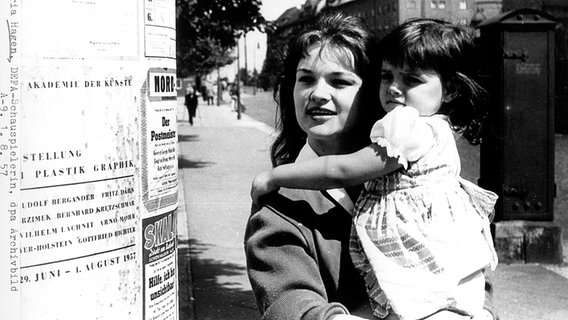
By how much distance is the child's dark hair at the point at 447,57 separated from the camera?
6.81 feet

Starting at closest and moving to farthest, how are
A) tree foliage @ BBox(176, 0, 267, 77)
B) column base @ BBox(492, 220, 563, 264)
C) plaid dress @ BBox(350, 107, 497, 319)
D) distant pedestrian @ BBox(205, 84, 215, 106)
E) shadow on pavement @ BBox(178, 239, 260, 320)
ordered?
plaid dress @ BBox(350, 107, 497, 319), shadow on pavement @ BBox(178, 239, 260, 320), column base @ BBox(492, 220, 563, 264), tree foliage @ BBox(176, 0, 267, 77), distant pedestrian @ BBox(205, 84, 215, 106)

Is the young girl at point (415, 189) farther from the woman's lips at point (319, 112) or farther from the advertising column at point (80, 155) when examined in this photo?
the advertising column at point (80, 155)

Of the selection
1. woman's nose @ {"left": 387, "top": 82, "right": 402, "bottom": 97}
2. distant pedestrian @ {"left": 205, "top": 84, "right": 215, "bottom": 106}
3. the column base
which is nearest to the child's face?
woman's nose @ {"left": 387, "top": 82, "right": 402, "bottom": 97}

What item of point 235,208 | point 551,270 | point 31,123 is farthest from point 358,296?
point 235,208

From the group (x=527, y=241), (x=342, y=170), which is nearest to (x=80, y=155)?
(x=342, y=170)

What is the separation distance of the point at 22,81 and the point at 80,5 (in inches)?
8.8

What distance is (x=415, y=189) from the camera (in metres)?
1.99

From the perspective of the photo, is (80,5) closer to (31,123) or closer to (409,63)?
(31,123)

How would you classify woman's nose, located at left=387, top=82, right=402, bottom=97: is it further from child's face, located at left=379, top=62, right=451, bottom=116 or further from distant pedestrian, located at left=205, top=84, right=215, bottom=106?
distant pedestrian, located at left=205, top=84, right=215, bottom=106

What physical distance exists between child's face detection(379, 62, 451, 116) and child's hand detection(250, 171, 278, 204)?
0.38 m

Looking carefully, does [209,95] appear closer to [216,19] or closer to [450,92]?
[216,19]

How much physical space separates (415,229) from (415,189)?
4.6 inches

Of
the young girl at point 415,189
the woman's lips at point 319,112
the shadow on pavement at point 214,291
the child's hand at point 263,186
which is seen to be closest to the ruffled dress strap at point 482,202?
the young girl at point 415,189

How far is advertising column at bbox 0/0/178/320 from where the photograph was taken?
1699 millimetres
